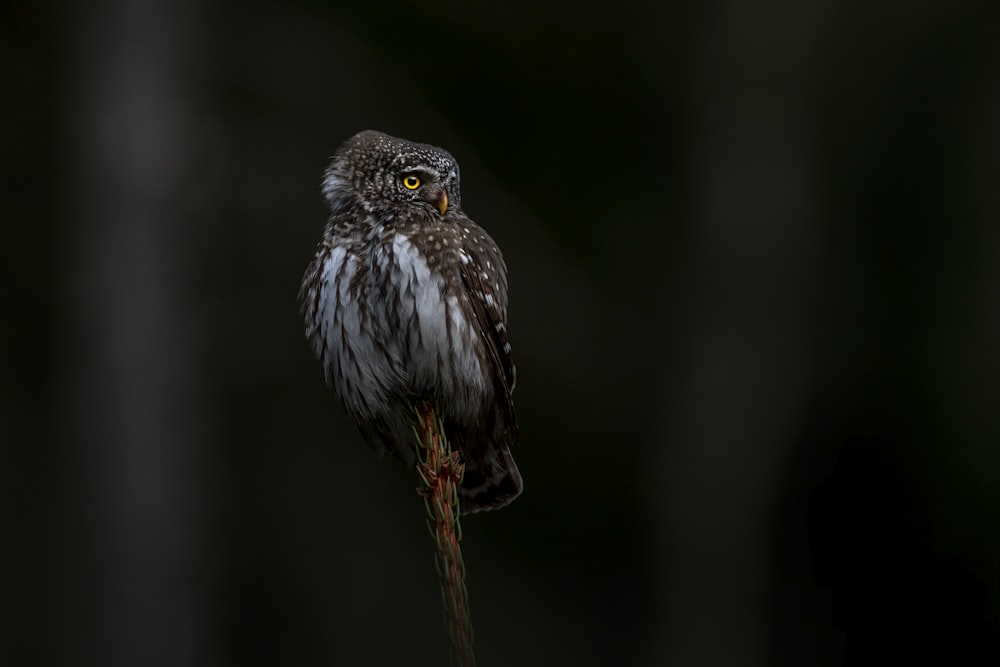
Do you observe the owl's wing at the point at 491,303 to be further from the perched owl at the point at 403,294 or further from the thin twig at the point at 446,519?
the thin twig at the point at 446,519

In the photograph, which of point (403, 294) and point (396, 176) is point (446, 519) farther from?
point (396, 176)

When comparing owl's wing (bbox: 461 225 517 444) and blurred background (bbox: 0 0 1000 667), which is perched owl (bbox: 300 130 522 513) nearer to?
owl's wing (bbox: 461 225 517 444)

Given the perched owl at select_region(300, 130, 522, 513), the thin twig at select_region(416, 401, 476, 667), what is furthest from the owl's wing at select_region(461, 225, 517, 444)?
the thin twig at select_region(416, 401, 476, 667)

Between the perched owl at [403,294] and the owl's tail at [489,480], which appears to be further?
the owl's tail at [489,480]

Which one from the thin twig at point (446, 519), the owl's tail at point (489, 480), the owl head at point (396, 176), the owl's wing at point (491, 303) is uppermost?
the owl head at point (396, 176)

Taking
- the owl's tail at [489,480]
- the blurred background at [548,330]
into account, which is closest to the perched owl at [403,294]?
the owl's tail at [489,480]

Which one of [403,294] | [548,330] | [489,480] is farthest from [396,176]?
[548,330]

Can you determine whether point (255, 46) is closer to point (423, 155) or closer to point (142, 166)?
point (142, 166)
